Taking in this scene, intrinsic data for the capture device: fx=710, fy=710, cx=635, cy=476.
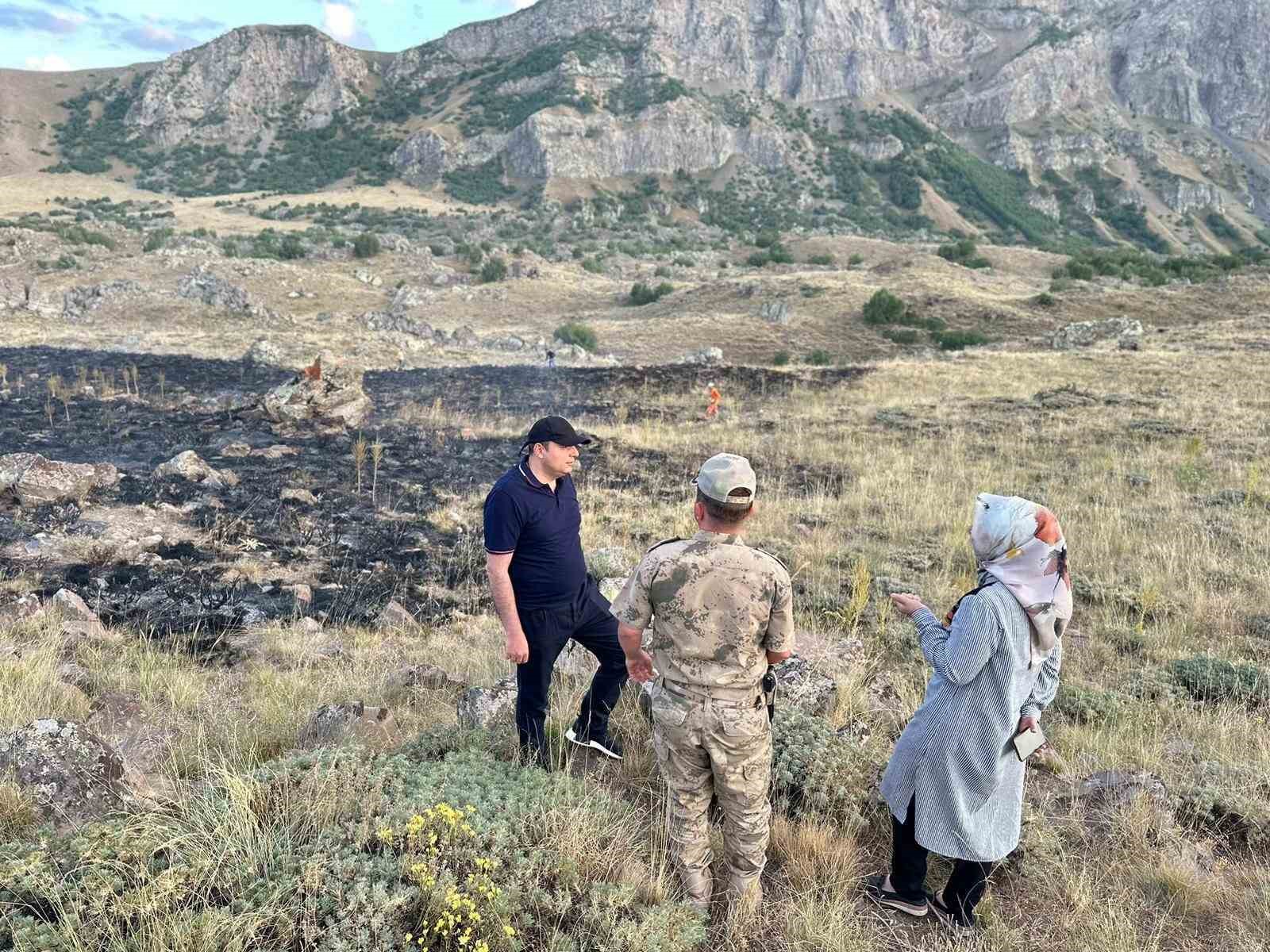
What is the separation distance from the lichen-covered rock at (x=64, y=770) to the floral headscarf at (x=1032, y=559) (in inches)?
128

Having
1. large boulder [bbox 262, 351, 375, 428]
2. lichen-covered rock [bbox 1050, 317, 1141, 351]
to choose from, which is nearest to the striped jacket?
large boulder [bbox 262, 351, 375, 428]

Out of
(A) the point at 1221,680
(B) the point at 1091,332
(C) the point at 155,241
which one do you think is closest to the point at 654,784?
(A) the point at 1221,680

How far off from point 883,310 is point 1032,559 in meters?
26.9

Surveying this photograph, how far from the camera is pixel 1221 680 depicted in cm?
482

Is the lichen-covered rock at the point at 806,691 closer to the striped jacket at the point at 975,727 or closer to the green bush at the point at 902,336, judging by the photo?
the striped jacket at the point at 975,727

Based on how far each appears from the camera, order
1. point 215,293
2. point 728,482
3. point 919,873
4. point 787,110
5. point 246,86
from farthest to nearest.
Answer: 1. point 787,110
2. point 246,86
3. point 215,293
4. point 919,873
5. point 728,482

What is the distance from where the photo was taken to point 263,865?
2352 millimetres

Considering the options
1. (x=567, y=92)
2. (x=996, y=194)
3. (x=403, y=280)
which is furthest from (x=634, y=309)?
(x=996, y=194)

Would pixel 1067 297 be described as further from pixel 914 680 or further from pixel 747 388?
pixel 914 680

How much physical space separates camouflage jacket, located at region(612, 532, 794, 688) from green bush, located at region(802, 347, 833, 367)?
72.5 ft

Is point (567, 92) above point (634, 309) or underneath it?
above

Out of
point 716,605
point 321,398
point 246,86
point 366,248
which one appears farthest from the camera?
point 246,86

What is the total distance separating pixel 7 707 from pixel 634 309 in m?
30.6

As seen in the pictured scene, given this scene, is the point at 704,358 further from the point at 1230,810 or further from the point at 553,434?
the point at 1230,810
